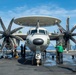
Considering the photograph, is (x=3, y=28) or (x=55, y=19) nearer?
(x=55, y=19)

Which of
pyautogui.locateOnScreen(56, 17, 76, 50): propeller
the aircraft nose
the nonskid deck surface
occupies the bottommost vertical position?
the nonskid deck surface

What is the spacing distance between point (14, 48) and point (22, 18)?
5500 mm

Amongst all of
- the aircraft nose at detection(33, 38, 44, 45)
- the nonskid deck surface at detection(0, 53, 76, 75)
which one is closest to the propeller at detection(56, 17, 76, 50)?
the nonskid deck surface at detection(0, 53, 76, 75)

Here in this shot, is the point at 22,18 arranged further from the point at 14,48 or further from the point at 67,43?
the point at 67,43

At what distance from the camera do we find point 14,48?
27406 millimetres

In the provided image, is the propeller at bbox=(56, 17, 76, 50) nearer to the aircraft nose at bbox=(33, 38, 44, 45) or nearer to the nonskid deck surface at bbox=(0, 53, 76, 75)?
the nonskid deck surface at bbox=(0, 53, 76, 75)

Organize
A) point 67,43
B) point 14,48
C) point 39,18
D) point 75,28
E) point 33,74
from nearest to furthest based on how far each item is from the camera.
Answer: point 33,74 → point 39,18 → point 14,48 → point 67,43 → point 75,28

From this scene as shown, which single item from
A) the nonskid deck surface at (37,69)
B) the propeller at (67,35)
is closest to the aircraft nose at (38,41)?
the nonskid deck surface at (37,69)

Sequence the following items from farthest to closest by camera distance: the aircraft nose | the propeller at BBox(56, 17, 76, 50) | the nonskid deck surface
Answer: the propeller at BBox(56, 17, 76, 50) < the aircraft nose < the nonskid deck surface

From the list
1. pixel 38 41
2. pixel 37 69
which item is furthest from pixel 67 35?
pixel 37 69

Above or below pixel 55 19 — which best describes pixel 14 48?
below

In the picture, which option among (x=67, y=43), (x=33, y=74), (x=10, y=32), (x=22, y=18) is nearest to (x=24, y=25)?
(x=10, y=32)

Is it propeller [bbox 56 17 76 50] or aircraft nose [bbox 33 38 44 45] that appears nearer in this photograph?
aircraft nose [bbox 33 38 44 45]

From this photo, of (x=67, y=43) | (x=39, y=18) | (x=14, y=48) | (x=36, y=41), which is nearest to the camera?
(x=36, y=41)
